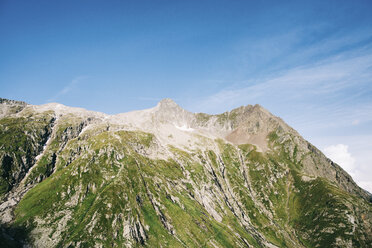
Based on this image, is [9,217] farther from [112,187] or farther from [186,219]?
[186,219]

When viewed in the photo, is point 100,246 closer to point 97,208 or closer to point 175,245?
point 97,208

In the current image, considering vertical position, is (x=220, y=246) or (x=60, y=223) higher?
(x=60, y=223)

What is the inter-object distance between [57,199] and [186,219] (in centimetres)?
11405

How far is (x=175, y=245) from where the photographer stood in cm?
17100

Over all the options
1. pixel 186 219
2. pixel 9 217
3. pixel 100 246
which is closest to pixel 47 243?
pixel 100 246

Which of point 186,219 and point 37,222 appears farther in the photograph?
point 186,219

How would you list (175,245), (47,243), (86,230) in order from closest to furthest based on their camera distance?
(47,243) < (86,230) < (175,245)

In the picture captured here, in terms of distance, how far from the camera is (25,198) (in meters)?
195

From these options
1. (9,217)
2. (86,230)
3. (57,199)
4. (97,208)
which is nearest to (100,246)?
(86,230)

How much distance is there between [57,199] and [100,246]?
2604 inches

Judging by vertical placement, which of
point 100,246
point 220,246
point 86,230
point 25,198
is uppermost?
point 25,198

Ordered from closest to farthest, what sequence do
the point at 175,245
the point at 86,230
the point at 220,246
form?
the point at 86,230 → the point at 175,245 → the point at 220,246

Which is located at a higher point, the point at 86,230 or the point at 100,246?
the point at 86,230

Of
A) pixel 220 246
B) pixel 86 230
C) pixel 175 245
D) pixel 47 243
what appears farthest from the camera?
pixel 220 246
